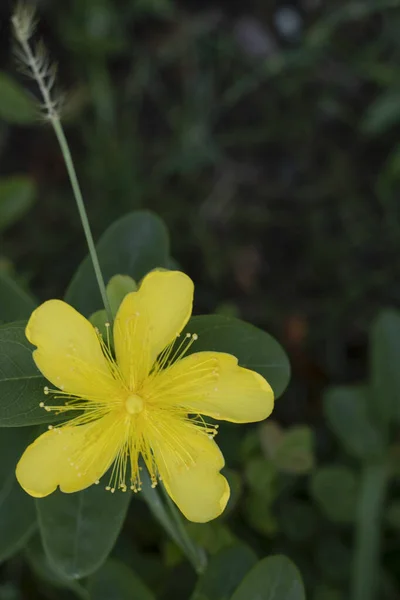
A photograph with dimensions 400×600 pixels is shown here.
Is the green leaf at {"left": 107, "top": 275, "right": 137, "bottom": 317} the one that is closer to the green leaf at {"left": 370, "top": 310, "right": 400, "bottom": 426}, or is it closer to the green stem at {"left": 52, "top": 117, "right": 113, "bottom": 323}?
the green stem at {"left": 52, "top": 117, "right": 113, "bottom": 323}

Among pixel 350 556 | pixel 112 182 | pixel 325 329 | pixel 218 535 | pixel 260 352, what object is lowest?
pixel 350 556

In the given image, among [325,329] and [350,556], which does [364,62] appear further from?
[350,556]

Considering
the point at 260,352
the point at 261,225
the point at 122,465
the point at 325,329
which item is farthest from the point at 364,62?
the point at 122,465

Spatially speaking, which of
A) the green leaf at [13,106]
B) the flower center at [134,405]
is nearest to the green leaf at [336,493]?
the flower center at [134,405]

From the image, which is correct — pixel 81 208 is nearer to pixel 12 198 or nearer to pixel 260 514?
pixel 12 198

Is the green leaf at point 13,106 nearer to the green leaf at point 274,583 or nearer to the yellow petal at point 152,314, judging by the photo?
the yellow petal at point 152,314

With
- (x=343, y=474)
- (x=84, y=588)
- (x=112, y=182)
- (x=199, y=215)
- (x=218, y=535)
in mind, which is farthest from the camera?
(x=199, y=215)
